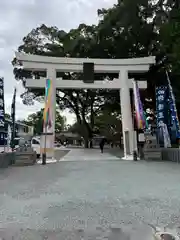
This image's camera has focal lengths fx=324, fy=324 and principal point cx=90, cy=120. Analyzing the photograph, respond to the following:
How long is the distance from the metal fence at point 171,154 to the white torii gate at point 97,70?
167 centimetres

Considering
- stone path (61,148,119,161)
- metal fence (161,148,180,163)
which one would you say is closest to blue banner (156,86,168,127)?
metal fence (161,148,180,163)

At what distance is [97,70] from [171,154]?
6986 millimetres

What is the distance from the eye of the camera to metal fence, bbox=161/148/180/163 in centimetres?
1604

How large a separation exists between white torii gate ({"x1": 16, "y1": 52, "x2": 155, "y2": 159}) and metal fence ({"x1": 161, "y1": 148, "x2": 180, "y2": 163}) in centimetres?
167

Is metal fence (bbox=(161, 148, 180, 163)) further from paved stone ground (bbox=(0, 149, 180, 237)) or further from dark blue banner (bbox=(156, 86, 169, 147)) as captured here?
paved stone ground (bbox=(0, 149, 180, 237))

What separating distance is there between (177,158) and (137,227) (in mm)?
12273

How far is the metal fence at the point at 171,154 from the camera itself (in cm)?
1604

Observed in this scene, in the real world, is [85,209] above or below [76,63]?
below

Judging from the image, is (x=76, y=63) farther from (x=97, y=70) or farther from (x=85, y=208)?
(x=85, y=208)

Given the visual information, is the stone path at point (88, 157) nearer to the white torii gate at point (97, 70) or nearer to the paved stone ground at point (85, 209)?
the white torii gate at point (97, 70)

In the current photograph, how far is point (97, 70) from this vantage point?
20.2 metres

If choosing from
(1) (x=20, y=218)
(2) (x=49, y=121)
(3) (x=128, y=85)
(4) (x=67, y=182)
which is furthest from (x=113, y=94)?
(1) (x=20, y=218)

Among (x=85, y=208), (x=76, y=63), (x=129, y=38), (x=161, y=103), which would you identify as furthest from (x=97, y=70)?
(x=85, y=208)

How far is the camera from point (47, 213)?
529 centimetres
